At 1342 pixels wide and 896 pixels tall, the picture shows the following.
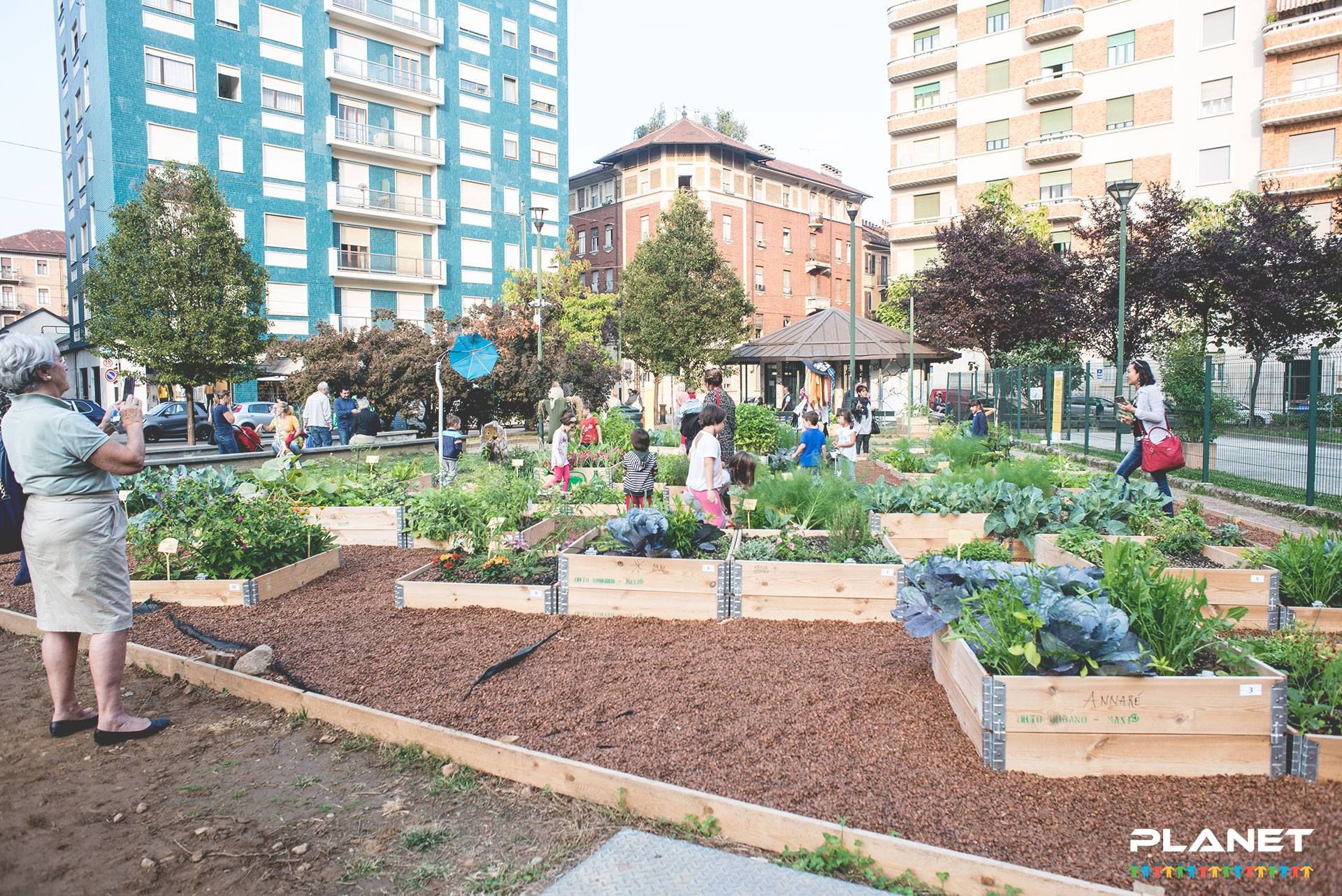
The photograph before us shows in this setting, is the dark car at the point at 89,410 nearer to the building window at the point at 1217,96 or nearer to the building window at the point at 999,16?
the building window at the point at 1217,96

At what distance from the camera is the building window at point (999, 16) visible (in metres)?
39.8

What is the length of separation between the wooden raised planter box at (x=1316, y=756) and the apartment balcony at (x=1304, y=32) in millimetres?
39919

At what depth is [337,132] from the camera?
36.7m

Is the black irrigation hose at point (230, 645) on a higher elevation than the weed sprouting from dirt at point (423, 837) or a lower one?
higher

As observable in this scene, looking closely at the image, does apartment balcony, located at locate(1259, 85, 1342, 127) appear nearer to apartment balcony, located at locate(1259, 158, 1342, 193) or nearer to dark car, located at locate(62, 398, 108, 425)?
apartment balcony, located at locate(1259, 158, 1342, 193)

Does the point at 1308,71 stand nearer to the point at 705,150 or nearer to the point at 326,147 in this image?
the point at 705,150

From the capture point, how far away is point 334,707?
4164 millimetres

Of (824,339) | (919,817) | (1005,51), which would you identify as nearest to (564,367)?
(824,339)

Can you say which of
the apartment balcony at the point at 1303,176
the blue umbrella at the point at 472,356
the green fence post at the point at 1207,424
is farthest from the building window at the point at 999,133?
the blue umbrella at the point at 472,356

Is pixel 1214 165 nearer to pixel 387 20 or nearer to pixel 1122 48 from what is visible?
pixel 1122 48

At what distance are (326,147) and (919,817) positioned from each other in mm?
39964

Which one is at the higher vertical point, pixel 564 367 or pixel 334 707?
pixel 564 367

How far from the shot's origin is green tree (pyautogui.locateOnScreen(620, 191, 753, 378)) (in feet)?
117

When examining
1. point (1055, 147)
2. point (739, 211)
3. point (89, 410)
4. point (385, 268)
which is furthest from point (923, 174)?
point (89, 410)
